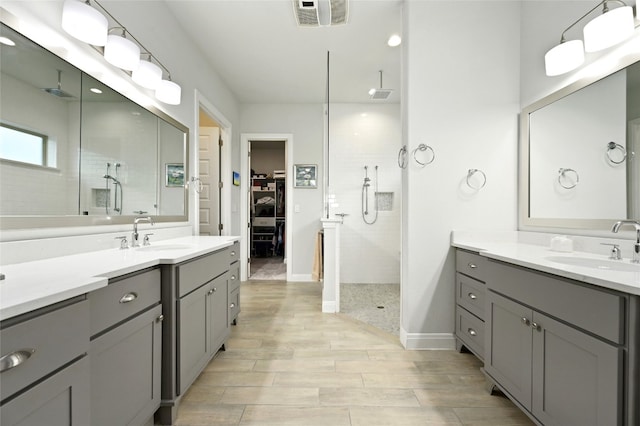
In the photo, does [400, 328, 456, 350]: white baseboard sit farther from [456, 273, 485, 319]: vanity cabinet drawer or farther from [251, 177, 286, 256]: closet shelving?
[251, 177, 286, 256]: closet shelving

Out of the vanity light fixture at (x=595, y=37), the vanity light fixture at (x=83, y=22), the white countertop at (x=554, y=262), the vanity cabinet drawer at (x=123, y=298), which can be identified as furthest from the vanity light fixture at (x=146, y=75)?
the vanity light fixture at (x=595, y=37)

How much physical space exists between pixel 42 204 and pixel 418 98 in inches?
99.0

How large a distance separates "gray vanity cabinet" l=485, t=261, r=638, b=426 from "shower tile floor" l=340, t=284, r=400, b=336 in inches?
48.3

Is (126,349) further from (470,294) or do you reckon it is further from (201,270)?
(470,294)

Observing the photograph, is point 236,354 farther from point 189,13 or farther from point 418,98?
point 189,13

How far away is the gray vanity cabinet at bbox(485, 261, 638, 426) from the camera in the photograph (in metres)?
0.97

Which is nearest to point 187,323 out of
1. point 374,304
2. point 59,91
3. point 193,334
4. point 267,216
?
point 193,334

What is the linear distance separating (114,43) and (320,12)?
166cm

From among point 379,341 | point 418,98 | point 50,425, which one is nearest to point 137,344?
point 50,425

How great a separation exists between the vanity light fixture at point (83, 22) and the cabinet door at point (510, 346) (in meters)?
2.57

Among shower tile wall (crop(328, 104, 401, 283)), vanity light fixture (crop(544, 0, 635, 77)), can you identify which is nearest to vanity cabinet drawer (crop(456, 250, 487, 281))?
vanity light fixture (crop(544, 0, 635, 77))

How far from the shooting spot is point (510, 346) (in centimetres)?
153

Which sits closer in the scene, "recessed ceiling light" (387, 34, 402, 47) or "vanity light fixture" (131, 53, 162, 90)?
"vanity light fixture" (131, 53, 162, 90)

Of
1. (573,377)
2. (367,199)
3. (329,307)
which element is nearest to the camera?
(573,377)
